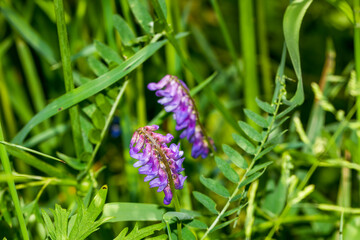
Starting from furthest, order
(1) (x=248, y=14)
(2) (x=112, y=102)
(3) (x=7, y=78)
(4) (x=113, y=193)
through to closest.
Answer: (3) (x=7, y=78) < (4) (x=113, y=193) < (1) (x=248, y=14) < (2) (x=112, y=102)

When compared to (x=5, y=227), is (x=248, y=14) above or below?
above

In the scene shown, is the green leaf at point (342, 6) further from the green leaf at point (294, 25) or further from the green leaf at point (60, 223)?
the green leaf at point (60, 223)

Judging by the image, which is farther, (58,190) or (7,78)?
(7,78)

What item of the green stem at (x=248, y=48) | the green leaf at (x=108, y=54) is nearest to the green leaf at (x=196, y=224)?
the green leaf at (x=108, y=54)

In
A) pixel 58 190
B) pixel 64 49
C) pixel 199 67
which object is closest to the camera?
pixel 64 49

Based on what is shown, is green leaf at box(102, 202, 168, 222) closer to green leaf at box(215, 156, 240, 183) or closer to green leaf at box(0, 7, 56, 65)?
green leaf at box(215, 156, 240, 183)

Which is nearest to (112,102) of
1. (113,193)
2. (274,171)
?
(113,193)

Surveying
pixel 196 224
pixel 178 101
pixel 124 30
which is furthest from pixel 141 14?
pixel 196 224

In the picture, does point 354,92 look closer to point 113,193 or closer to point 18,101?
point 113,193

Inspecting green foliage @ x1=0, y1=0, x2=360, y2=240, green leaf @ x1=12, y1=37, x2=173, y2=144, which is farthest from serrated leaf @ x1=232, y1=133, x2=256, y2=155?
green leaf @ x1=12, y1=37, x2=173, y2=144
